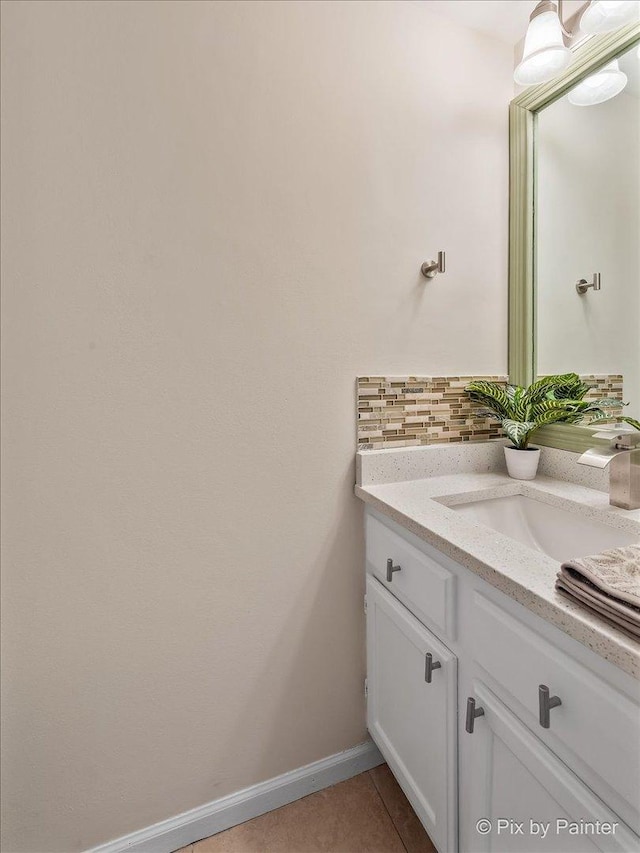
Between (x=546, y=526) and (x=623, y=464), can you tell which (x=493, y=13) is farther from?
(x=546, y=526)

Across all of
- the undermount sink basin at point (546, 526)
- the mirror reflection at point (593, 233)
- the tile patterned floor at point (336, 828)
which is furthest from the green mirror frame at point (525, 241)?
the tile patterned floor at point (336, 828)

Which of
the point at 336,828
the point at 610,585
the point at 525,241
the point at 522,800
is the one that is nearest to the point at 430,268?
the point at 525,241

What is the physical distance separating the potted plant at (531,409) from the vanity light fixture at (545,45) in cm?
78

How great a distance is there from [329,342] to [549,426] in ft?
2.36

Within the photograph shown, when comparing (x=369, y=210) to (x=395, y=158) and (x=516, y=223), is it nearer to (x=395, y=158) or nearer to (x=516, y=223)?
(x=395, y=158)

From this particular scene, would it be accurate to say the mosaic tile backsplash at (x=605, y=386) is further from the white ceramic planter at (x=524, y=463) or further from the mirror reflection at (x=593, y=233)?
the white ceramic planter at (x=524, y=463)

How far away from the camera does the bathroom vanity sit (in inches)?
22.3

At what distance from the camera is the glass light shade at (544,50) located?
106 centimetres

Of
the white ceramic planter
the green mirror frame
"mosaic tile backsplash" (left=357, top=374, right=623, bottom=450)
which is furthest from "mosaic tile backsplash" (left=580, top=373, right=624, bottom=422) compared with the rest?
the white ceramic planter

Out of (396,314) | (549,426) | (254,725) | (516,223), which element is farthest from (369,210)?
(254,725)

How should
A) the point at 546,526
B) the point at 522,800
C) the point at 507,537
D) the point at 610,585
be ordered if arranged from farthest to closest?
the point at 546,526
the point at 507,537
the point at 522,800
the point at 610,585

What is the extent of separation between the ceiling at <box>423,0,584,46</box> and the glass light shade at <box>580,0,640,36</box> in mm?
338

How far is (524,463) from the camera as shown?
1284mm

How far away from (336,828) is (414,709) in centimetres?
45
